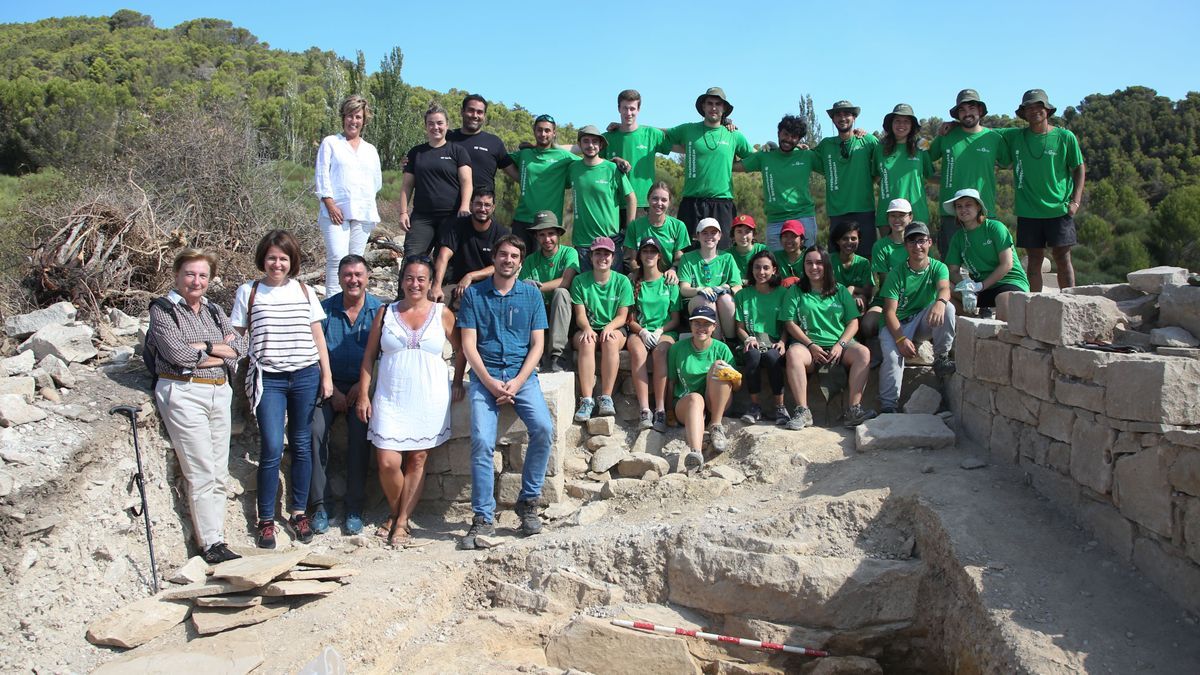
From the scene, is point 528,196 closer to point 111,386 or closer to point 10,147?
point 111,386

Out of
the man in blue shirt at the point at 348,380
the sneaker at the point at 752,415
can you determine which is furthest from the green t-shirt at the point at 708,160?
the man in blue shirt at the point at 348,380

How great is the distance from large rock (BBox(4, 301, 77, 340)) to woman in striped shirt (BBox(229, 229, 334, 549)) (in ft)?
6.92

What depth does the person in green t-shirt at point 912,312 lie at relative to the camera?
6.59 m

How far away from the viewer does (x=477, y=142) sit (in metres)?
7.45

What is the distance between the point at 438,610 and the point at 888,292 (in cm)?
407

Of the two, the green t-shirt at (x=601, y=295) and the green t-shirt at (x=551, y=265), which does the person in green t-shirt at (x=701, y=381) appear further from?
the green t-shirt at (x=551, y=265)

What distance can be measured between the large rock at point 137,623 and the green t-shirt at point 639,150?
495 centimetres

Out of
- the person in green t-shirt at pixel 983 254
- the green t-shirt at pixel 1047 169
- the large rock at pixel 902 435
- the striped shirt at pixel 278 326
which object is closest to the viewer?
the striped shirt at pixel 278 326

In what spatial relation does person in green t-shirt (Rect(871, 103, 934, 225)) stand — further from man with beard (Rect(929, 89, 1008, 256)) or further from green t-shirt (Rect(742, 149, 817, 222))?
green t-shirt (Rect(742, 149, 817, 222))

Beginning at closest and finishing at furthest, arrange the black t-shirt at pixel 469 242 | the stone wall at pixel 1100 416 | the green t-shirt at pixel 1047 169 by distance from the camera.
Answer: the stone wall at pixel 1100 416, the black t-shirt at pixel 469 242, the green t-shirt at pixel 1047 169

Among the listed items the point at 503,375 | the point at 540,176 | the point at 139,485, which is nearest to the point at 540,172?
the point at 540,176

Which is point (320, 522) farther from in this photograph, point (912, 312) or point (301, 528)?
point (912, 312)

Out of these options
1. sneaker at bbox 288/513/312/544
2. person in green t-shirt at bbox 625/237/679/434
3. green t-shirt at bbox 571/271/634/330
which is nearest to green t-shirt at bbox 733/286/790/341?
person in green t-shirt at bbox 625/237/679/434

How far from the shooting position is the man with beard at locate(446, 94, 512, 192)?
737 centimetres
